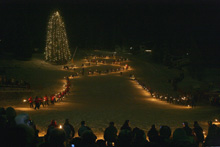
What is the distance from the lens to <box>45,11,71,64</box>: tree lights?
54.7 m

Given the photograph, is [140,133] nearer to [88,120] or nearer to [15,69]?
[88,120]

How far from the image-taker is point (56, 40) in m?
55.8

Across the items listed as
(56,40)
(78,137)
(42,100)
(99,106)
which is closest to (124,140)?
(78,137)

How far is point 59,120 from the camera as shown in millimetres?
15352

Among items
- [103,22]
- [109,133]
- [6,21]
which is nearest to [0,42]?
[6,21]

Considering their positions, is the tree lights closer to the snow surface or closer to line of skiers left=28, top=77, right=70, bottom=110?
the snow surface

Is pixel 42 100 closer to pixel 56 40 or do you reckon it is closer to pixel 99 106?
pixel 99 106

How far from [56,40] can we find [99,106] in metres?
34.8

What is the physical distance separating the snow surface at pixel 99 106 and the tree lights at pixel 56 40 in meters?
2.55

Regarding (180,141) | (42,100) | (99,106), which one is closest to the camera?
(180,141)

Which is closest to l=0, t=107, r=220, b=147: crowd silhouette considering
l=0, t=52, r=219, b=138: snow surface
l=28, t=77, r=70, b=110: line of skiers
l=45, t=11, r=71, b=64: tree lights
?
l=0, t=52, r=219, b=138: snow surface

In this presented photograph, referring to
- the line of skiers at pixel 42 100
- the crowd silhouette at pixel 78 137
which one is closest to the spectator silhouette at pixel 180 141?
the crowd silhouette at pixel 78 137

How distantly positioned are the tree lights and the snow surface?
2.55 m

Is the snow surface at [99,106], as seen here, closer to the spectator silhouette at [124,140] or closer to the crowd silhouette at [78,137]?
the crowd silhouette at [78,137]
